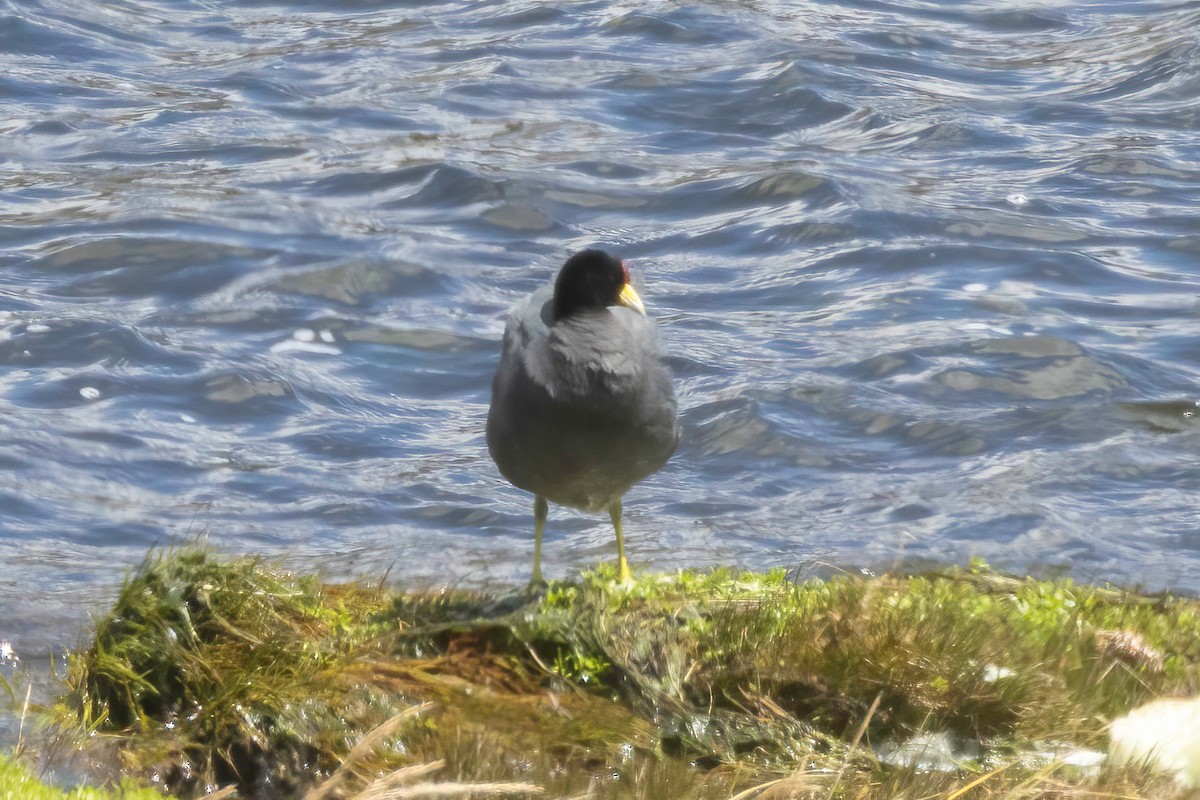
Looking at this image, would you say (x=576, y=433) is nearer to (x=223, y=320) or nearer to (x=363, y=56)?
(x=223, y=320)

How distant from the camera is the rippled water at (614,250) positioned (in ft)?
31.8

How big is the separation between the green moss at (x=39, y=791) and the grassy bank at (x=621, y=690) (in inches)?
31.1

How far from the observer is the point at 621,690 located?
5.50 metres

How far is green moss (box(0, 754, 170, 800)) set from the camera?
3.96m

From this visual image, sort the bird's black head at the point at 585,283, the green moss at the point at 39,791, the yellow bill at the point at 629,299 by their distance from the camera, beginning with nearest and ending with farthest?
the green moss at the point at 39,791 → the bird's black head at the point at 585,283 → the yellow bill at the point at 629,299

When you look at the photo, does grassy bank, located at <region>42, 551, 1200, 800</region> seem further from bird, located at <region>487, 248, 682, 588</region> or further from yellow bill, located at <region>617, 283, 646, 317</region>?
yellow bill, located at <region>617, 283, 646, 317</region>

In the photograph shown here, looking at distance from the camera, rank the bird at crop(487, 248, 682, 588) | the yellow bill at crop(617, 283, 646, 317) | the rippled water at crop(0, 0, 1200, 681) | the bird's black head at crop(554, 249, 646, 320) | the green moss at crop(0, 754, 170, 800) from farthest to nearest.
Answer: the rippled water at crop(0, 0, 1200, 681)
the yellow bill at crop(617, 283, 646, 317)
the bird's black head at crop(554, 249, 646, 320)
the bird at crop(487, 248, 682, 588)
the green moss at crop(0, 754, 170, 800)

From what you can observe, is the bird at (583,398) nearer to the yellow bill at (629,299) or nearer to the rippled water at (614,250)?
the yellow bill at (629,299)

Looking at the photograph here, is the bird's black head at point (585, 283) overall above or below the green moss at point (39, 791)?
above

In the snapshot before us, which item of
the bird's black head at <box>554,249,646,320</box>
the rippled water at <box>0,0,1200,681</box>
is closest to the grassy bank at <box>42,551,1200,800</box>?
the bird's black head at <box>554,249,646,320</box>

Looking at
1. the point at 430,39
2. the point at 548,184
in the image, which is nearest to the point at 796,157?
the point at 548,184

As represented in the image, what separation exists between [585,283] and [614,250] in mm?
7841

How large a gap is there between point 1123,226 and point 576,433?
33.2 ft

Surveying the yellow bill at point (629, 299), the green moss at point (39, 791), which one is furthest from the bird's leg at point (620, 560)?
the green moss at point (39, 791)
